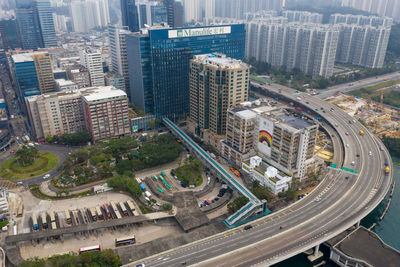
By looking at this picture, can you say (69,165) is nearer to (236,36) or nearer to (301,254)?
(301,254)

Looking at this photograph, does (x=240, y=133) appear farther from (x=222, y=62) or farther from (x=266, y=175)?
(x=222, y=62)

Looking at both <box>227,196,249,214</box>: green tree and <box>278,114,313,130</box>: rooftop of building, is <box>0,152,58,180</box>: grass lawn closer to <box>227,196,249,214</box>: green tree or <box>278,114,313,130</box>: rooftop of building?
<box>227,196,249,214</box>: green tree

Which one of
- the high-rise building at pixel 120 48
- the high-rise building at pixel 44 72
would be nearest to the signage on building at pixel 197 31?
the high-rise building at pixel 120 48

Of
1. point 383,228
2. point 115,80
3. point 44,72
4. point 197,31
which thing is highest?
point 197,31

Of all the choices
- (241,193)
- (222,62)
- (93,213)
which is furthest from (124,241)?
(222,62)

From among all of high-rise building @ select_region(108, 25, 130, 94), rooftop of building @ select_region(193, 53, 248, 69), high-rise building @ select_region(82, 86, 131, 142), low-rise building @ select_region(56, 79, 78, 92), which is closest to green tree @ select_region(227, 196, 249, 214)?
rooftop of building @ select_region(193, 53, 248, 69)

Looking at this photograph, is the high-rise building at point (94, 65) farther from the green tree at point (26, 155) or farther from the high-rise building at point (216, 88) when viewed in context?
the high-rise building at point (216, 88)
